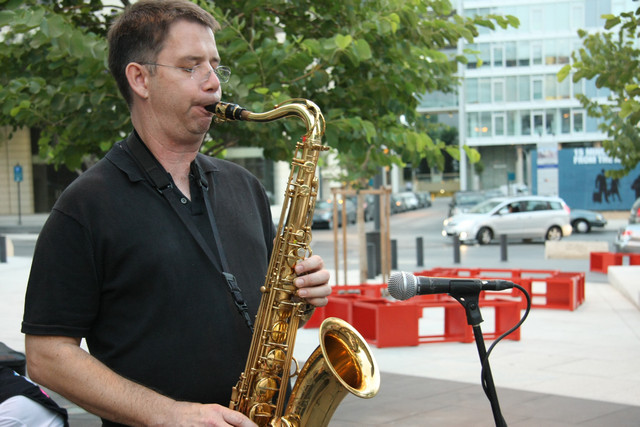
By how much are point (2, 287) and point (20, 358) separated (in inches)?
466

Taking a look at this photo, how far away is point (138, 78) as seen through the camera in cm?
238

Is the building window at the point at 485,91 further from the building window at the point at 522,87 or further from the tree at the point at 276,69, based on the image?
the tree at the point at 276,69

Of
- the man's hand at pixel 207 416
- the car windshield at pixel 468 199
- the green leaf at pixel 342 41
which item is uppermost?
the green leaf at pixel 342 41

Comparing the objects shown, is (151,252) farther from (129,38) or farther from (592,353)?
(592,353)

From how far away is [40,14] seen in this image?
4.63 metres

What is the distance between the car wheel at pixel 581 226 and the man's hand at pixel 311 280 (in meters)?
29.1

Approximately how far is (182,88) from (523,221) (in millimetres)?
23845

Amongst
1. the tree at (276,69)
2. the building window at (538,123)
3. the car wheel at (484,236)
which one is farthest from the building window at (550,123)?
the tree at (276,69)

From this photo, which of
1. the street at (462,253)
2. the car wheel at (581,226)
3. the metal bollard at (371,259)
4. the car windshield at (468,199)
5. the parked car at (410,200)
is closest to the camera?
the metal bollard at (371,259)

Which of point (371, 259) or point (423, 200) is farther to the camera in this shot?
point (423, 200)

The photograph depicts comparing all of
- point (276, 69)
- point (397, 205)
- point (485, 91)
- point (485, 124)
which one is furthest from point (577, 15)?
point (276, 69)

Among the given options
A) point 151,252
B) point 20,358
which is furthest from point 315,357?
point 20,358

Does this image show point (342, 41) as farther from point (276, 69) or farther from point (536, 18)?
point (536, 18)

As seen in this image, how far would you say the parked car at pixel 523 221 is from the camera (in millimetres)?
24781
